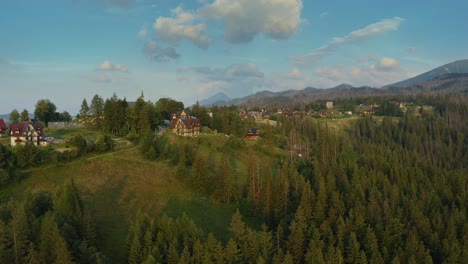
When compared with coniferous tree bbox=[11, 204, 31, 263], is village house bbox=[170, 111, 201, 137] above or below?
above

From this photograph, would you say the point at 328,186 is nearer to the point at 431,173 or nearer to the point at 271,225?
the point at 271,225

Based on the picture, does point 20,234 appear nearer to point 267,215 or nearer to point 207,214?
point 207,214

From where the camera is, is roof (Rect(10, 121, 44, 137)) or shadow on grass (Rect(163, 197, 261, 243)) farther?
roof (Rect(10, 121, 44, 137))

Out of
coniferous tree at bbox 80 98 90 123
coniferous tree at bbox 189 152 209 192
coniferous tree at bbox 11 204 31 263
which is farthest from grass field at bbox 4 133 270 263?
coniferous tree at bbox 80 98 90 123

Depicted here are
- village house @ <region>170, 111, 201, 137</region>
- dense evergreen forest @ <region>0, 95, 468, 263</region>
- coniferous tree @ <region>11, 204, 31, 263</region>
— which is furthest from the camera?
village house @ <region>170, 111, 201, 137</region>

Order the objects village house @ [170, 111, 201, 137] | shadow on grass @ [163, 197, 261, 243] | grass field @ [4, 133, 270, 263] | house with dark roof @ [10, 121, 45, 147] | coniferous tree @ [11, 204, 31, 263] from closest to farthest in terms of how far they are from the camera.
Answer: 1. coniferous tree @ [11, 204, 31, 263]
2. grass field @ [4, 133, 270, 263]
3. shadow on grass @ [163, 197, 261, 243]
4. house with dark roof @ [10, 121, 45, 147]
5. village house @ [170, 111, 201, 137]

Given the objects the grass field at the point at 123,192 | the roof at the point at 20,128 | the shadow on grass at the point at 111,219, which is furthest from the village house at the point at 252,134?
the roof at the point at 20,128

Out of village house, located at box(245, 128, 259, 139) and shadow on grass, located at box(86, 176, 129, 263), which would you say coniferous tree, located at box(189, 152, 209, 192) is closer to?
shadow on grass, located at box(86, 176, 129, 263)

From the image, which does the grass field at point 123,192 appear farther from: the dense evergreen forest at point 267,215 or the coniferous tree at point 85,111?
the coniferous tree at point 85,111
